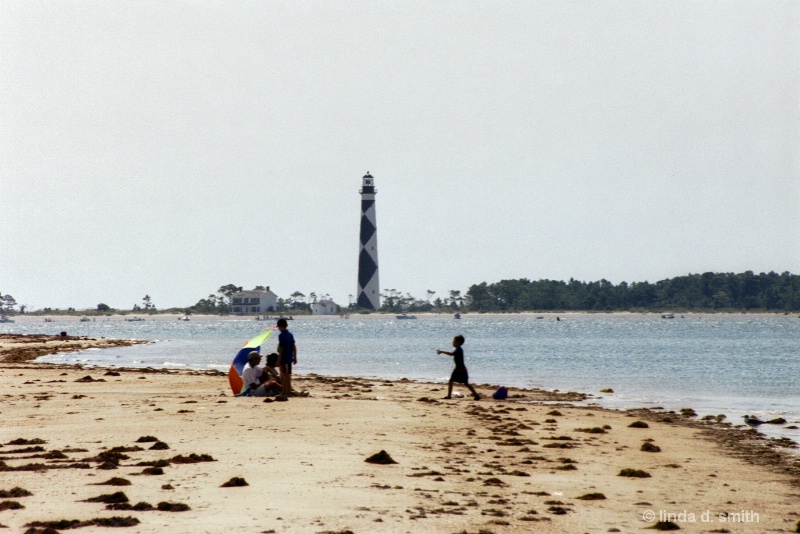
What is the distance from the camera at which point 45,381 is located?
27.7 meters

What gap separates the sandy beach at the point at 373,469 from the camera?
31.5 feet

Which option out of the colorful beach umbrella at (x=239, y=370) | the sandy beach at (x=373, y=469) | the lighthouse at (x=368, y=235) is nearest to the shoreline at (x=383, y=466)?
the sandy beach at (x=373, y=469)

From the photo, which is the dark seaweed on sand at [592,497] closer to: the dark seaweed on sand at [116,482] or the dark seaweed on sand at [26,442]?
the dark seaweed on sand at [116,482]

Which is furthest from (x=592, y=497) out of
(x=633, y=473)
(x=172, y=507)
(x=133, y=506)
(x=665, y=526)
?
(x=133, y=506)

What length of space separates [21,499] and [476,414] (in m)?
11.9

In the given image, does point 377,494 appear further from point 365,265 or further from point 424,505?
point 365,265

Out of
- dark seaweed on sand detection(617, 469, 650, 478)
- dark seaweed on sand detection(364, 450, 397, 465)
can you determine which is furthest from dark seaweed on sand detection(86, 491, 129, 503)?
dark seaweed on sand detection(617, 469, 650, 478)

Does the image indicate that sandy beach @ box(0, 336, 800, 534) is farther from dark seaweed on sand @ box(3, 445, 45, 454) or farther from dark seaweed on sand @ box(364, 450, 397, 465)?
dark seaweed on sand @ box(364, 450, 397, 465)

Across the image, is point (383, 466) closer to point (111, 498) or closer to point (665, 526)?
point (111, 498)

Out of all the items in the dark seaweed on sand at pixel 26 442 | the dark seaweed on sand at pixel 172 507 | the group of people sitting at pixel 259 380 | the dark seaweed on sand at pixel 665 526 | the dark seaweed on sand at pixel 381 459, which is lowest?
the dark seaweed on sand at pixel 665 526

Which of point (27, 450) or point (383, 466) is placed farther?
point (27, 450)

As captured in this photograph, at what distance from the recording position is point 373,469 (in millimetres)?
12312

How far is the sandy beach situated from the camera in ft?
31.5

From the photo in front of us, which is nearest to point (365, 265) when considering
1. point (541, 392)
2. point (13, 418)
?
point (541, 392)
